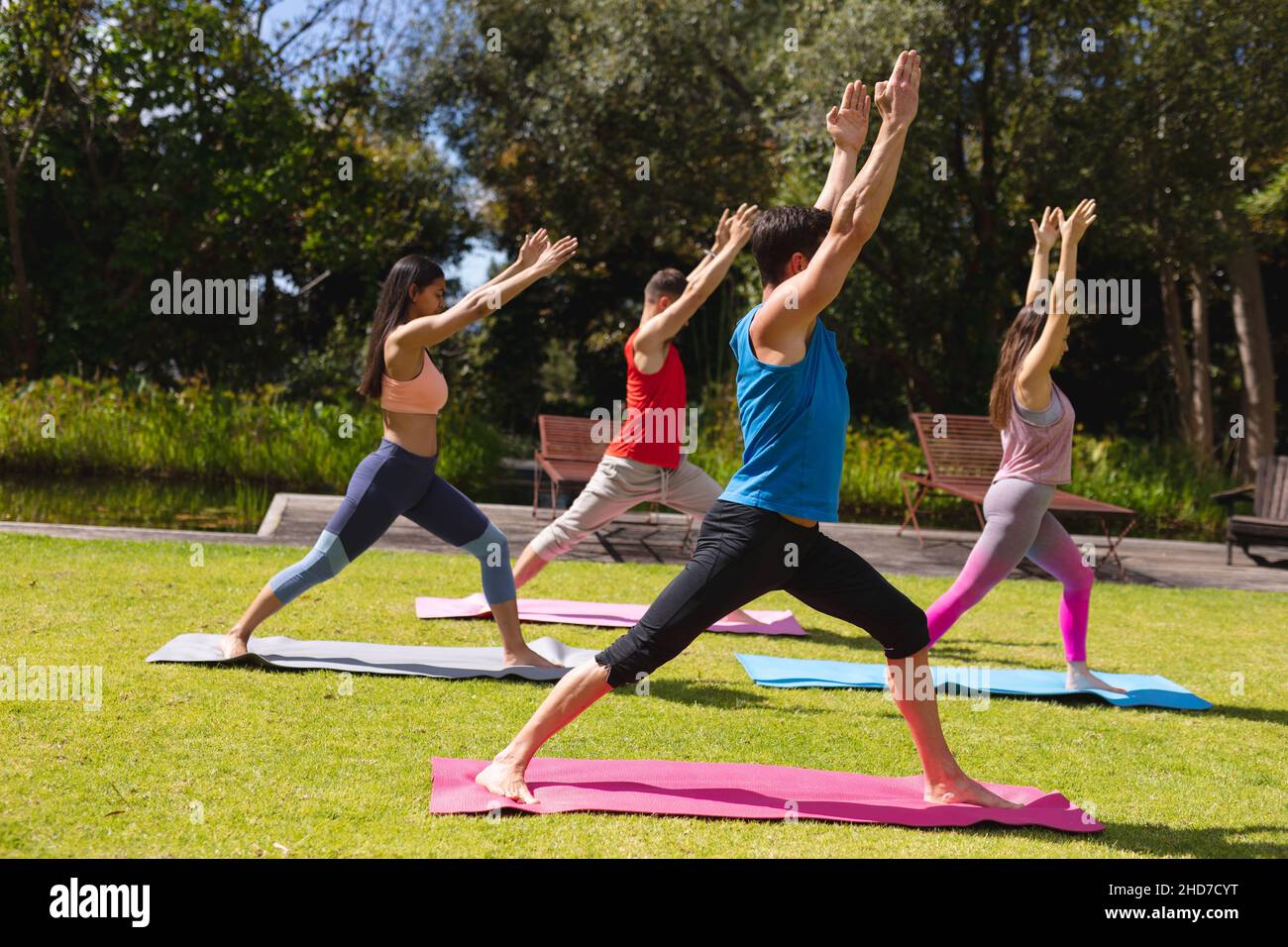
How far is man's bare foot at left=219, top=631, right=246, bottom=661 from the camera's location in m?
5.40

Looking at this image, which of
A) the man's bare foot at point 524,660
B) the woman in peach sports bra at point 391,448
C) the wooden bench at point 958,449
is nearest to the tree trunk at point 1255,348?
the wooden bench at point 958,449

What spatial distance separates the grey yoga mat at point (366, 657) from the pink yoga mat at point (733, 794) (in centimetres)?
127

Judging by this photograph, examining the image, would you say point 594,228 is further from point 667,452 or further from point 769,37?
point 667,452

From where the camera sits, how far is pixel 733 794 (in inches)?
161

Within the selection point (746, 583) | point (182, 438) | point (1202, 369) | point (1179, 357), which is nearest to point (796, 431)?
point (746, 583)

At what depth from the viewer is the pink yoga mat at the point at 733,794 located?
388 centimetres

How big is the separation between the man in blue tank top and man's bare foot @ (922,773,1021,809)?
1.36 feet

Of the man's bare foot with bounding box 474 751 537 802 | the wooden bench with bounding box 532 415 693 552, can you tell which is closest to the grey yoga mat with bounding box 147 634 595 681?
the man's bare foot with bounding box 474 751 537 802

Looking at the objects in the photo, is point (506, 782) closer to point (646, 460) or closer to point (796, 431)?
point (796, 431)

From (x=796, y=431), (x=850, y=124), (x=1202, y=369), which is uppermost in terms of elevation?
(x=850, y=124)

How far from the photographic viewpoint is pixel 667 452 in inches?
265

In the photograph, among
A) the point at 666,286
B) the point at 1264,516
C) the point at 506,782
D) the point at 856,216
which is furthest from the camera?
the point at 1264,516

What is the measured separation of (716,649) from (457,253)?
54.4 ft

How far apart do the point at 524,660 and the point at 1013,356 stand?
274 centimetres
